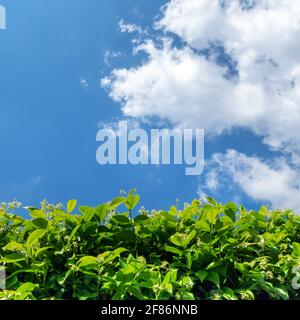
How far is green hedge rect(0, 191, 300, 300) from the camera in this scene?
3742 mm

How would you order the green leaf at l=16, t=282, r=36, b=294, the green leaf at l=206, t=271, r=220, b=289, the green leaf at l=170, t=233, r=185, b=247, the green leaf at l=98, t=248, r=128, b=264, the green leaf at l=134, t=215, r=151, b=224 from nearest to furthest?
the green leaf at l=16, t=282, r=36, b=294
the green leaf at l=98, t=248, r=128, b=264
the green leaf at l=206, t=271, r=220, b=289
the green leaf at l=170, t=233, r=185, b=247
the green leaf at l=134, t=215, r=151, b=224

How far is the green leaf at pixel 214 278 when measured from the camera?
12.7 ft

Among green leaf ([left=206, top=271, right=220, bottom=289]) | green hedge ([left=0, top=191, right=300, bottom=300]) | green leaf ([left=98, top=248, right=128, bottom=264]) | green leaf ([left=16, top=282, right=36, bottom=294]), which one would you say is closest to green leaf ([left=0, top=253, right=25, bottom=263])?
green hedge ([left=0, top=191, right=300, bottom=300])

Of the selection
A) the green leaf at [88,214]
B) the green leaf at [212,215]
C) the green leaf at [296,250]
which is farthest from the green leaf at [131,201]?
the green leaf at [296,250]

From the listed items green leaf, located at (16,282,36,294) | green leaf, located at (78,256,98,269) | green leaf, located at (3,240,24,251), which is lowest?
green leaf, located at (16,282,36,294)

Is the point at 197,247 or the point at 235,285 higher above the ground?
the point at 197,247

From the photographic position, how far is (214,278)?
3.92 metres

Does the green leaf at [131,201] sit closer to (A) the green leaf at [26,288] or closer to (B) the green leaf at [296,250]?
(A) the green leaf at [26,288]

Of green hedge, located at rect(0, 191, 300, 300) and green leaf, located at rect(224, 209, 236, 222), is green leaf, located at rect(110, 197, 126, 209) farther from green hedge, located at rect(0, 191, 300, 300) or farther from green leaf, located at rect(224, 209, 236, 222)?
green leaf, located at rect(224, 209, 236, 222)

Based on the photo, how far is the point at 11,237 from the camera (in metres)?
4.27
